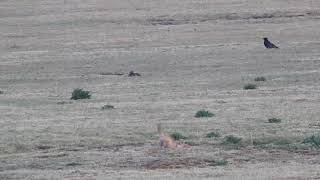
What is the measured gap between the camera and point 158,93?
3409 centimetres

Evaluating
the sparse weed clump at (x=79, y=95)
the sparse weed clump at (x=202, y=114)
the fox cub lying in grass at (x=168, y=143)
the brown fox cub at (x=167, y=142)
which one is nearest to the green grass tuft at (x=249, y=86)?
the sparse weed clump at (x=79, y=95)

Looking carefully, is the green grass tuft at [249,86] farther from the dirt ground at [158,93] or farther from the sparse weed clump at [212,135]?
the sparse weed clump at [212,135]

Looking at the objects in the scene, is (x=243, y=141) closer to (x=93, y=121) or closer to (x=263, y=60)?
(x=93, y=121)

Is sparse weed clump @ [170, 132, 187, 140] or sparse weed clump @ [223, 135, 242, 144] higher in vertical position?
sparse weed clump @ [223, 135, 242, 144]

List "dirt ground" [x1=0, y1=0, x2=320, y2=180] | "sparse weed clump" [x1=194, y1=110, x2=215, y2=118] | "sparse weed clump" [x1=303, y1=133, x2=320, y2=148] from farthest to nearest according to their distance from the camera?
"sparse weed clump" [x1=194, y1=110, x2=215, y2=118], "sparse weed clump" [x1=303, y1=133, x2=320, y2=148], "dirt ground" [x1=0, y1=0, x2=320, y2=180]

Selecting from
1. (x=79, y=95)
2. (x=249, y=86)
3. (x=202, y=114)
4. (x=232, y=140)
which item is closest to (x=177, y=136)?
(x=232, y=140)

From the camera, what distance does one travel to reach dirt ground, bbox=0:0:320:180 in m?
20.9

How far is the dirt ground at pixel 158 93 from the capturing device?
20.9 m

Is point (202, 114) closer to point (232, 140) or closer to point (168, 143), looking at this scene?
point (232, 140)

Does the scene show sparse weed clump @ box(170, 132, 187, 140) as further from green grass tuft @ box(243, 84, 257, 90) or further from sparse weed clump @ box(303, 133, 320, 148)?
green grass tuft @ box(243, 84, 257, 90)

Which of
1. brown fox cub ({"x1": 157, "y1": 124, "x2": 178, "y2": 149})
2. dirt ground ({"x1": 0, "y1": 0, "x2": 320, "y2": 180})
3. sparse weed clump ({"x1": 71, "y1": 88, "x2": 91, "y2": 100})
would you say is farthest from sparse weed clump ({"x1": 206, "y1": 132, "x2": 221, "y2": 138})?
sparse weed clump ({"x1": 71, "y1": 88, "x2": 91, "y2": 100})

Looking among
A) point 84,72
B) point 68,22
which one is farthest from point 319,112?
point 68,22

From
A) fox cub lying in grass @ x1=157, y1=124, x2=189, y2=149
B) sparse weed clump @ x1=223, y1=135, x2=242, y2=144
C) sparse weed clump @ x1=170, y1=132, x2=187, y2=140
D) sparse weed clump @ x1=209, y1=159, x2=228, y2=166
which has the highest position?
sparse weed clump @ x1=209, y1=159, x2=228, y2=166

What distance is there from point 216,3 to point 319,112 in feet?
172
